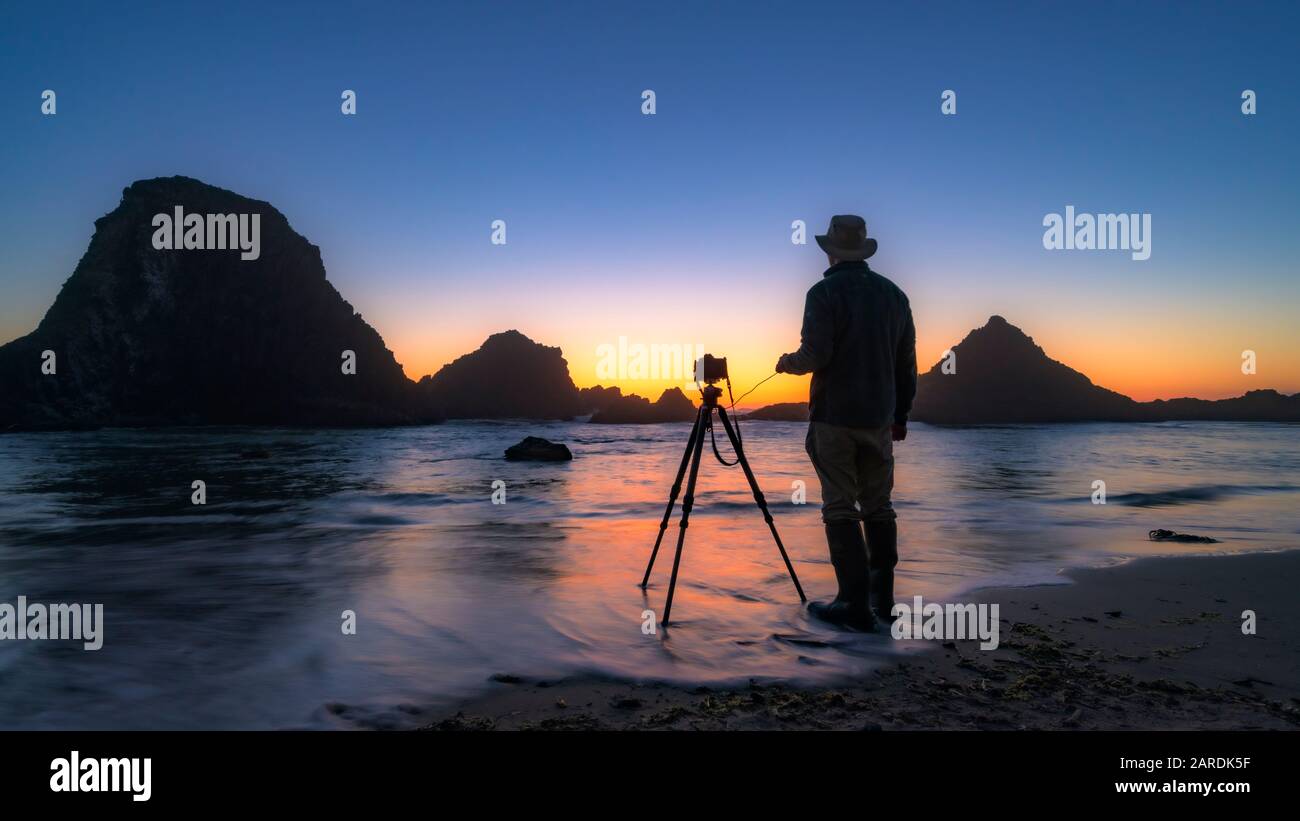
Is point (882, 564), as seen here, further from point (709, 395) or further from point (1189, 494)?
point (1189, 494)

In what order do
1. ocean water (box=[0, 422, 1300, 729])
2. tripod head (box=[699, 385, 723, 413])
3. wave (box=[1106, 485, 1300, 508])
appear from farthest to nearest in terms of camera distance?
wave (box=[1106, 485, 1300, 508]) < tripod head (box=[699, 385, 723, 413]) < ocean water (box=[0, 422, 1300, 729])

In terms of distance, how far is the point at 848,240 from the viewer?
13.4ft

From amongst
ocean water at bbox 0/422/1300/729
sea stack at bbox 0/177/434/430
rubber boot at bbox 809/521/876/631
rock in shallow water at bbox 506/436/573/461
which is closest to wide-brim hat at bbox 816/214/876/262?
rubber boot at bbox 809/521/876/631

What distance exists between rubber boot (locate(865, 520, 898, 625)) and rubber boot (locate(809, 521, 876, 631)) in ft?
0.67

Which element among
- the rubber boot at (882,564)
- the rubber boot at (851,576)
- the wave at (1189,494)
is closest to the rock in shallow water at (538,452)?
the wave at (1189,494)

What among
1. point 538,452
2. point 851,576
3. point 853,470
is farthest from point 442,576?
point 538,452

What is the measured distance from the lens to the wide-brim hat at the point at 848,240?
4.06m

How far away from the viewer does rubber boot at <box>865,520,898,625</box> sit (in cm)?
395

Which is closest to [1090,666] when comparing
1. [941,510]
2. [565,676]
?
[565,676]

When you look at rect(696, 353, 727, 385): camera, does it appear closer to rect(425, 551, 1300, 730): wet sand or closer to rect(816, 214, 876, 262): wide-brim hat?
rect(816, 214, 876, 262): wide-brim hat

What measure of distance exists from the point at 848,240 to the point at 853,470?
56.6 inches

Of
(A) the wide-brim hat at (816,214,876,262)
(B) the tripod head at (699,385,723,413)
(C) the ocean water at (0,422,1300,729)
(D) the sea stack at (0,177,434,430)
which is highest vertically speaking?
(D) the sea stack at (0,177,434,430)

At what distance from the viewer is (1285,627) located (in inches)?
145
